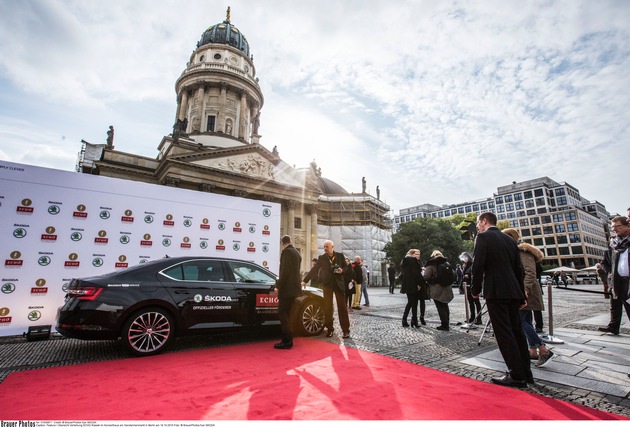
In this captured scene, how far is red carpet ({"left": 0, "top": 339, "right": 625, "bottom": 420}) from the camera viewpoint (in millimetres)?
2643

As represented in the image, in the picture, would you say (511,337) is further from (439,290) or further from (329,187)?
(329,187)

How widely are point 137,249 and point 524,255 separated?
8237mm

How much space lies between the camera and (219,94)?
42.4 m

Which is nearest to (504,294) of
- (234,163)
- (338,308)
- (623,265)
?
(623,265)

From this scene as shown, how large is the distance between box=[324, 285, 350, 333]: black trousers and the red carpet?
66.7 inches

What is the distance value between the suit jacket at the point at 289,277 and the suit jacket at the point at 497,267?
9.23ft

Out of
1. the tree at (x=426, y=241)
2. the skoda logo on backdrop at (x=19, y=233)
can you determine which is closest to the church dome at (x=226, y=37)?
the tree at (x=426, y=241)

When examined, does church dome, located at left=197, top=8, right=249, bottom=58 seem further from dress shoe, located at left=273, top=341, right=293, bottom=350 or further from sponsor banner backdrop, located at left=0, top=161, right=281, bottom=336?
dress shoe, located at left=273, top=341, right=293, bottom=350

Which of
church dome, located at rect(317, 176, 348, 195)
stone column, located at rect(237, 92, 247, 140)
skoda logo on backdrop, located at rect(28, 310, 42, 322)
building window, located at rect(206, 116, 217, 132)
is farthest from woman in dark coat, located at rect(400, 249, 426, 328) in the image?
church dome, located at rect(317, 176, 348, 195)

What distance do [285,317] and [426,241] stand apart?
36005mm

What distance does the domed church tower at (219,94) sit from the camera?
41.1m

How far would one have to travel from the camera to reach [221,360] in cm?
449

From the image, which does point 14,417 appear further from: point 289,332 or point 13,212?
point 13,212

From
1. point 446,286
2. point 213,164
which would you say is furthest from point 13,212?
point 213,164
